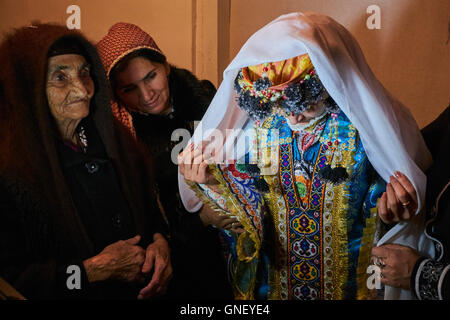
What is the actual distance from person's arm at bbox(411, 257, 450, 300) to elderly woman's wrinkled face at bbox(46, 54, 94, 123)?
1.65 metres

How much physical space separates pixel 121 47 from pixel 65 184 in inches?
42.4

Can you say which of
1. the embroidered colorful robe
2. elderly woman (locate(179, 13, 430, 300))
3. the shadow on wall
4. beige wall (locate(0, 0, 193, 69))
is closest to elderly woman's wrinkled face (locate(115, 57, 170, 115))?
beige wall (locate(0, 0, 193, 69))

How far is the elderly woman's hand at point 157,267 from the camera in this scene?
2.02m

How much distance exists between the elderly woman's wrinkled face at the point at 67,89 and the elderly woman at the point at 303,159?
54cm

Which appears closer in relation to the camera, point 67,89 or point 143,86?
point 67,89

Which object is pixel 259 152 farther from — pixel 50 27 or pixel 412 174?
pixel 50 27

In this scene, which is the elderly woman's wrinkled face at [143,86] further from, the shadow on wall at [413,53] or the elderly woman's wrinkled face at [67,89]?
the shadow on wall at [413,53]

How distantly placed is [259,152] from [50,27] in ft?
3.80

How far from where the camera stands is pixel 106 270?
1.82 meters

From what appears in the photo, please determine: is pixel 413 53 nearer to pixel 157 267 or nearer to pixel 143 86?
pixel 143 86

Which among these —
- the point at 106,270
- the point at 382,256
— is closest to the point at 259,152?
the point at 382,256

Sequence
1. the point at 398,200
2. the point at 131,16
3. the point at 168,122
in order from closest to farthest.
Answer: the point at 398,200
the point at 168,122
the point at 131,16

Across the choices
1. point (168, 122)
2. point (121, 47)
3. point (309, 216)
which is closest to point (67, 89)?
point (121, 47)

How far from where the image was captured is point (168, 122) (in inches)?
105
